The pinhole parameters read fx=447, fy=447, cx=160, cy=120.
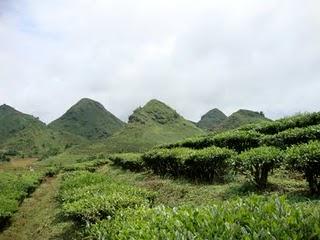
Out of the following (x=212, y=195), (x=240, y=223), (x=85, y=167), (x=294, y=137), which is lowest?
(x=240, y=223)

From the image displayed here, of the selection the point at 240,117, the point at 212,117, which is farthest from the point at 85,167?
the point at 212,117

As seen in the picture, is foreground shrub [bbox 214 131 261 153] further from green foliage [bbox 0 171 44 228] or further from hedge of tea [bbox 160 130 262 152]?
green foliage [bbox 0 171 44 228]

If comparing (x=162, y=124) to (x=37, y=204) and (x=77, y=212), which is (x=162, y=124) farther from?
(x=77, y=212)

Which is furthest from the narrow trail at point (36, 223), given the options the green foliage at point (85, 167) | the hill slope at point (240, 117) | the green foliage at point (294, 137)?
the hill slope at point (240, 117)

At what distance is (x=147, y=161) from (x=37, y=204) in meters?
7.33

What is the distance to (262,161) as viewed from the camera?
15141mm

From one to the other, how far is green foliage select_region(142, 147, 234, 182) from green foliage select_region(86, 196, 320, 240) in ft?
39.7

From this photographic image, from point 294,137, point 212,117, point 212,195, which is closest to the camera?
point 212,195

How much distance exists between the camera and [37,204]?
2778 cm

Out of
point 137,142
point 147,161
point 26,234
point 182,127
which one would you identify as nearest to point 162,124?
point 182,127

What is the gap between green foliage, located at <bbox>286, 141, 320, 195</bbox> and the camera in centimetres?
1330

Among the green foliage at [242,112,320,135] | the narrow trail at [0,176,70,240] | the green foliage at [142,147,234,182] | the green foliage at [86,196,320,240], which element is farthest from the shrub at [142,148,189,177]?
the green foliage at [86,196,320,240]

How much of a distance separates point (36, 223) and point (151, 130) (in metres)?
93.1

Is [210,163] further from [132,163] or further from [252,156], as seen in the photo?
[132,163]
